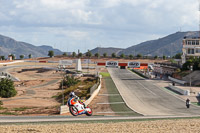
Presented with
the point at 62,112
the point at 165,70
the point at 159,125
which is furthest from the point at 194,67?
the point at 159,125

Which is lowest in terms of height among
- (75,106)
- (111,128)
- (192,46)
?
(111,128)

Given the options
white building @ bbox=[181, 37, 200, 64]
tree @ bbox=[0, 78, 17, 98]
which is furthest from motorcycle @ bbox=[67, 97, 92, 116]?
white building @ bbox=[181, 37, 200, 64]

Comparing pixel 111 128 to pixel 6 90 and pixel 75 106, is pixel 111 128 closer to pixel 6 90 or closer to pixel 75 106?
pixel 75 106

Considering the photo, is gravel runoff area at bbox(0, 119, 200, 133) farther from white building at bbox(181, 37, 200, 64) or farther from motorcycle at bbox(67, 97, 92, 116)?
white building at bbox(181, 37, 200, 64)

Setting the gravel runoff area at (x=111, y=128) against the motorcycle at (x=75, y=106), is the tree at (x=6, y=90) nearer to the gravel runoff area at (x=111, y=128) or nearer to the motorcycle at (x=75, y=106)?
the motorcycle at (x=75, y=106)

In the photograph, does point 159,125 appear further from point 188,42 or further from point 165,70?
point 165,70

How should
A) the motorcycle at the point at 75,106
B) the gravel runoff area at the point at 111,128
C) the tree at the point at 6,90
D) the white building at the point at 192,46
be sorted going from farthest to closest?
the white building at the point at 192,46
the tree at the point at 6,90
the motorcycle at the point at 75,106
the gravel runoff area at the point at 111,128

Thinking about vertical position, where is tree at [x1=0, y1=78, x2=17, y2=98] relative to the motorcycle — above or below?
below

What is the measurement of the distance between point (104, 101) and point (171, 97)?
1199cm

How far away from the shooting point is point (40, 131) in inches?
677

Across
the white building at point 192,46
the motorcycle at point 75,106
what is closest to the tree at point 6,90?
the motorcycle at point 75,106

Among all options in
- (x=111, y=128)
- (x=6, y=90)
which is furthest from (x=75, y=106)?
(x=6, y=90)

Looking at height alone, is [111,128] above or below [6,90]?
above

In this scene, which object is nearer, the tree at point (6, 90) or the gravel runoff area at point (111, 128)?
the gravel runoff area at point (111, 128)
